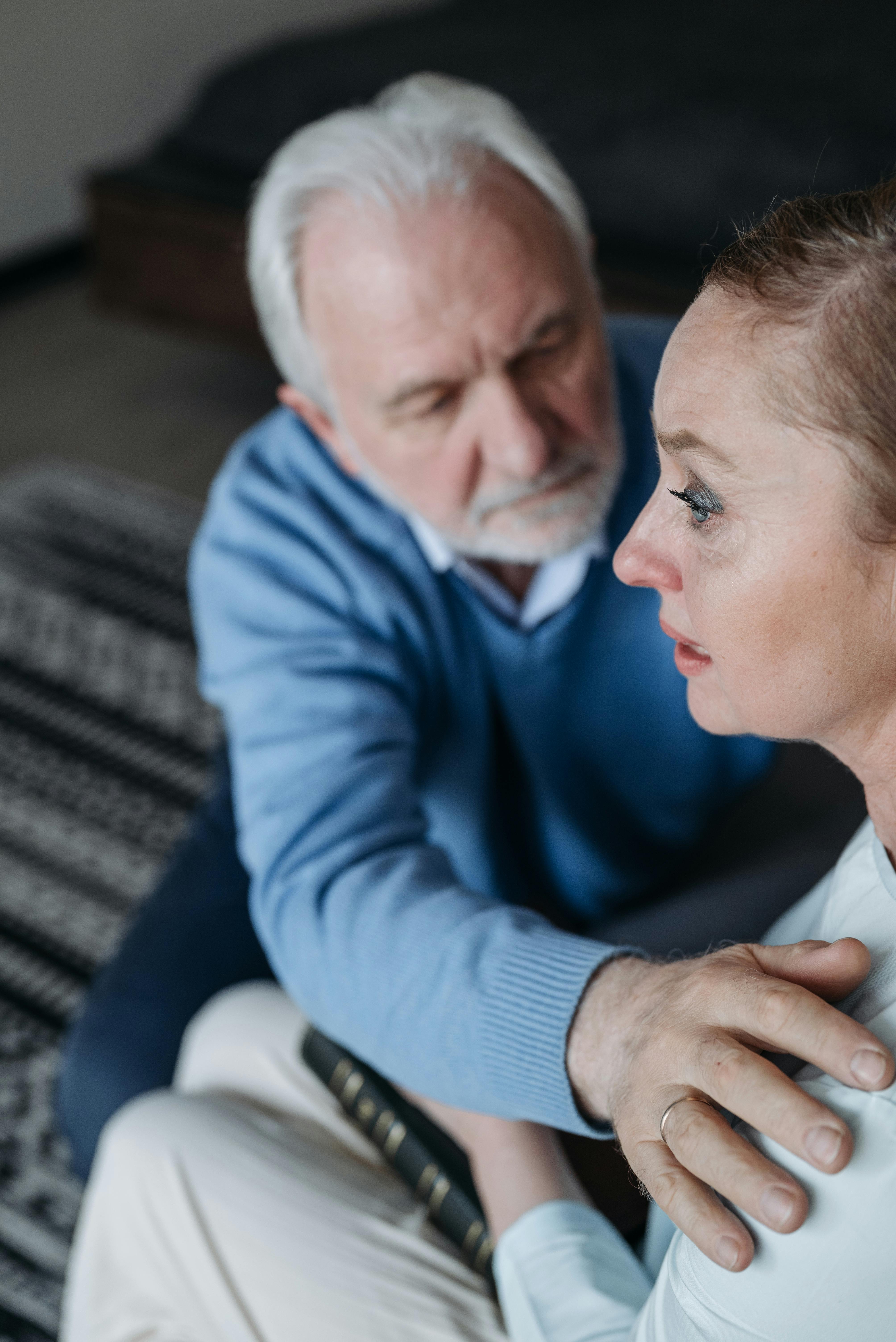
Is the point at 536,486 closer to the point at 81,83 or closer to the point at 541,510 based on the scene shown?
the point at 541,510

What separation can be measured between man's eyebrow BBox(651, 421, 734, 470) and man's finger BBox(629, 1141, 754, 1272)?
1.13ft

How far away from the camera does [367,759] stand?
1.03 metres

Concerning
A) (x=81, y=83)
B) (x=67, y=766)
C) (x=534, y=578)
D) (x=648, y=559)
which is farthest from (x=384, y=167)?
(x=81, y=83)

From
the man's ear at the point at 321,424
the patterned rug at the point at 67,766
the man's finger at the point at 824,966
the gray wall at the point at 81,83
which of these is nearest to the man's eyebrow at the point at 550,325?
the man's ear at the point at 321,424

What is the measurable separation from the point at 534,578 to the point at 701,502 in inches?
26.4

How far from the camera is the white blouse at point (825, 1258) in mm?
501

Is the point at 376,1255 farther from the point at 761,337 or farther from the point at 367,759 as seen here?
the point at 761,337

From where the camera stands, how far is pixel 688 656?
0.69 meters

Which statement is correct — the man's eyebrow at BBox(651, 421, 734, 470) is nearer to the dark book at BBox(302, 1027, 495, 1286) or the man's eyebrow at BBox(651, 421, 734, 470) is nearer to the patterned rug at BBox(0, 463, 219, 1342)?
the dark book at BBox(302, 1027, 495, 1286)

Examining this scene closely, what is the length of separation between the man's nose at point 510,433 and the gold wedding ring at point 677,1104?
659mm

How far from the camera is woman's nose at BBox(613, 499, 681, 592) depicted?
0.65 meters

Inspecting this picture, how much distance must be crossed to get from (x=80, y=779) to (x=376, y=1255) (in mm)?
1338

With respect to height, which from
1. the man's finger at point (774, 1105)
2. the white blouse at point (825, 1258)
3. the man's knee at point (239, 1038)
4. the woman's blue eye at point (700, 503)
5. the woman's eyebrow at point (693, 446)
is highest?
the woman's eyebrow at point (693, 446)

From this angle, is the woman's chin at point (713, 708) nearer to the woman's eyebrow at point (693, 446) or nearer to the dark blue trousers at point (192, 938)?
the woman's eyebrow at point (693, 446)
